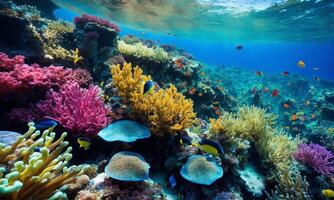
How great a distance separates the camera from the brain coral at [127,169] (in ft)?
11.4

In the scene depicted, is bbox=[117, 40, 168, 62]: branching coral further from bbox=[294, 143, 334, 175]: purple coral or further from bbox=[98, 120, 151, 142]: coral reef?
bbox=[294, 143, 334, 175]: purple coral

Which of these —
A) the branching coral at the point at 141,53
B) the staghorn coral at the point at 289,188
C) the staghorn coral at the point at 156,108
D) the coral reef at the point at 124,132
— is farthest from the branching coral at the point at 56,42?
the staghorn coral at the point at 289,188

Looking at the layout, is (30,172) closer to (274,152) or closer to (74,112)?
(74,112)

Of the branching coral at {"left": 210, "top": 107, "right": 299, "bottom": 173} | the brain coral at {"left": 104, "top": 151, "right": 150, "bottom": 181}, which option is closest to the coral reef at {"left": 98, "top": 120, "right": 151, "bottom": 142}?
the brain coral at {"left": 104, "top": 151, "right": 150, "bottom": 181}

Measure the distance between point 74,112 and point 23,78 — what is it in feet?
5.00

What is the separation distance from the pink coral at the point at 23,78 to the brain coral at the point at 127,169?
275cm

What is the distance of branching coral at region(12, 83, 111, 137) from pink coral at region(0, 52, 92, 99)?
377mm

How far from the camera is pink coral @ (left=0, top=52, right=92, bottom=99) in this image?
4613 millimetres

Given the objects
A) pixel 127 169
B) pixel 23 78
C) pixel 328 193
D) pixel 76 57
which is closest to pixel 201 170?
pixel 127 169

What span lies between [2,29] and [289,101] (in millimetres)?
20067

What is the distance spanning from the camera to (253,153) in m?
6.28

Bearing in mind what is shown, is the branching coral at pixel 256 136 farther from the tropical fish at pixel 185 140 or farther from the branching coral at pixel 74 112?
the branching coral at pixel 74 112

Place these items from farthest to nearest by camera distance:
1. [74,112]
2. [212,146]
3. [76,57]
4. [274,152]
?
[76,57], [274,152], [74,112], [212,146]

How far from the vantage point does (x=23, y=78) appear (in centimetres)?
493
